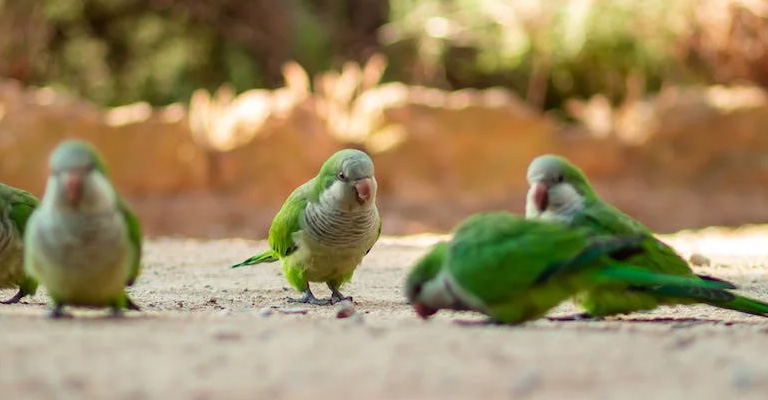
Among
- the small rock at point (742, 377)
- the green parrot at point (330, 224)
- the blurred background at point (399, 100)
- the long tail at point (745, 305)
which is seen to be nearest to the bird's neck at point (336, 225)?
the green parrot at point (330, 224)

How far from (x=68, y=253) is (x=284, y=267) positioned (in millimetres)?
2184

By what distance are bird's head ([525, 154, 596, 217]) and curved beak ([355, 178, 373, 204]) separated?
1.15m

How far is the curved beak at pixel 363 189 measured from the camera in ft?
17.4

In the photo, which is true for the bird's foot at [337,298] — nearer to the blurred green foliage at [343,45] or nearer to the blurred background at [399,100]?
the blurred background at [399,100]

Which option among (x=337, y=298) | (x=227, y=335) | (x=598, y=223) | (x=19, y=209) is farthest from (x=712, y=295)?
(x=19, y=209)

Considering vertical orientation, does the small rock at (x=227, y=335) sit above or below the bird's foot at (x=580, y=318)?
above

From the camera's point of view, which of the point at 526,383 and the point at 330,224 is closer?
the point at 526,383

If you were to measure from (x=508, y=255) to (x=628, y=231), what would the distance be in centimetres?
83

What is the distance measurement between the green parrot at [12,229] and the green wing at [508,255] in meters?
Result: 2.09

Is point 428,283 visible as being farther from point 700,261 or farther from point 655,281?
point 700,261

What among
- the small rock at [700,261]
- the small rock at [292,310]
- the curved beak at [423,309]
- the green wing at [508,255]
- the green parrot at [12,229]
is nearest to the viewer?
the green wing at [508,255]

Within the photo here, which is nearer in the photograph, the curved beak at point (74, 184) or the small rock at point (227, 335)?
the small rock at point (227, 335)

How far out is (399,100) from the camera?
12.8m

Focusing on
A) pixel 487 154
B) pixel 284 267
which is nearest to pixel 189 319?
pixel 284 267
